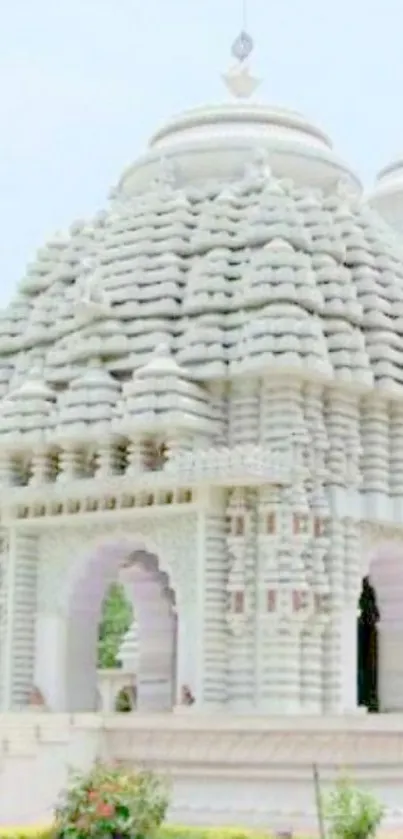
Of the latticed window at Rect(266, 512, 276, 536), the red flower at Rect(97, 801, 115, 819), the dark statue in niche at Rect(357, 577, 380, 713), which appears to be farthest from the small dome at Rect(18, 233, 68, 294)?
the red flower at Rect(97, 801, 115, 819)

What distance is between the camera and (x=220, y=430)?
24969 mm

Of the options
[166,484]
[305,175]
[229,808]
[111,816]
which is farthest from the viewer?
[305,175]

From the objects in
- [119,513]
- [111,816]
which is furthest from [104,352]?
[111,816]

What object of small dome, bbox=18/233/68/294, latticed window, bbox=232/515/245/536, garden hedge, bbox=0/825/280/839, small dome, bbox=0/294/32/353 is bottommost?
garden hedge, bbox=0/825/280/839

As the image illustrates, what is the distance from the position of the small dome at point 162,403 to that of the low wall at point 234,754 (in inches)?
196

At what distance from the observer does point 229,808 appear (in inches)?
821

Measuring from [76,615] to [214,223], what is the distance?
24.5ft

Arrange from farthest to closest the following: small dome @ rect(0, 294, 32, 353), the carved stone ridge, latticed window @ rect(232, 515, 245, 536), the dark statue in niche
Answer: the dark statue in niche < small dome @ rect(0, 294, 32, 353) < latticed window @ rect(232, 515, 245, 536) < the carved stone ridge

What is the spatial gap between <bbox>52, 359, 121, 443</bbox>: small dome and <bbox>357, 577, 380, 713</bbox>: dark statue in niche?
6.82m

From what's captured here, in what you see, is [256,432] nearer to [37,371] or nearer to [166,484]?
[166,484]

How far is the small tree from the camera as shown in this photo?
159ft

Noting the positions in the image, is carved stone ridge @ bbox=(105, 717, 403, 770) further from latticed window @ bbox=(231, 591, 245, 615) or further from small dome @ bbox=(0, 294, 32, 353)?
small dome @ bbox=(0, 294, 32, 353)

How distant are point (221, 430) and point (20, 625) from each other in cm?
488

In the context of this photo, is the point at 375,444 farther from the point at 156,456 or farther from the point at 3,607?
the point at 3,607
